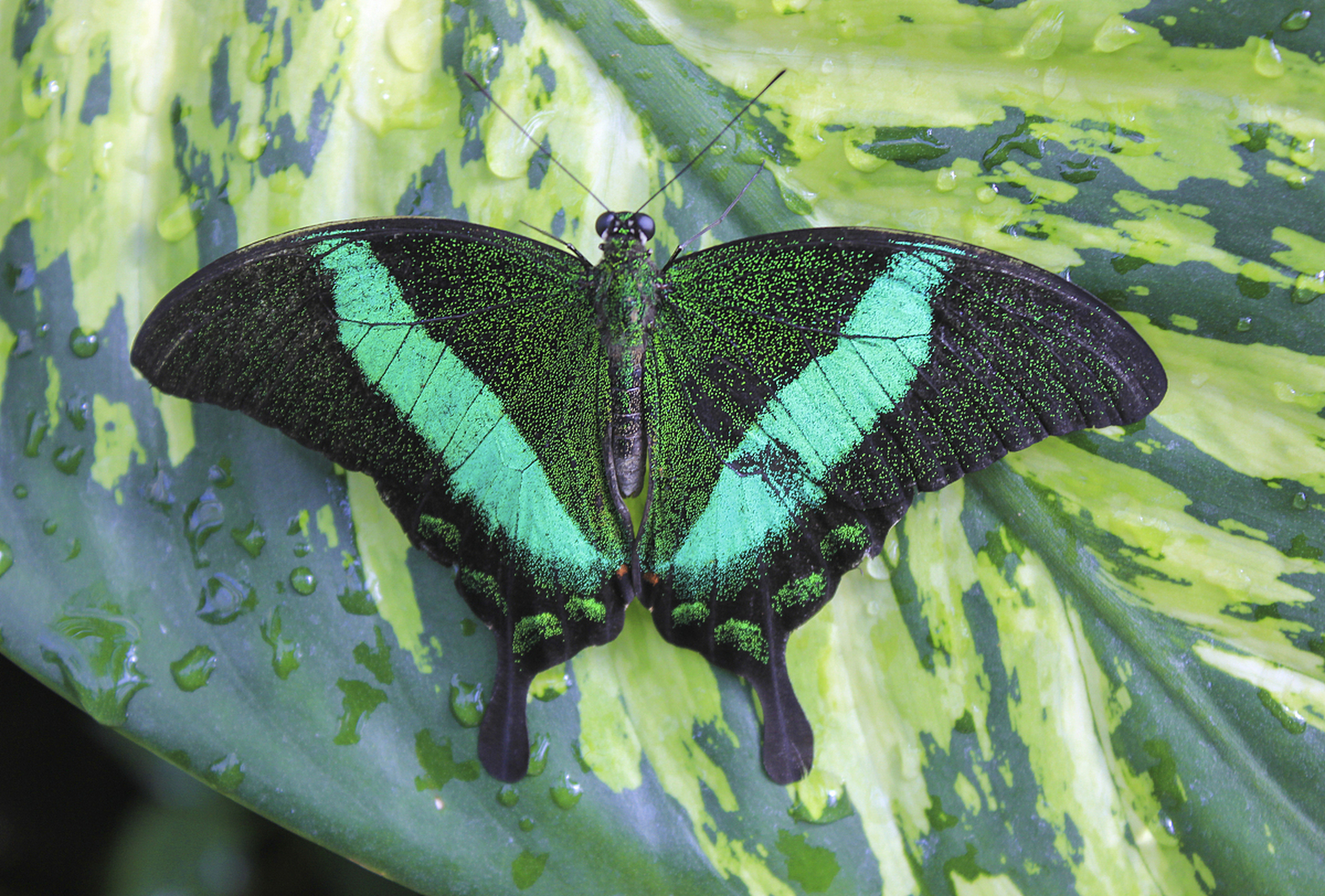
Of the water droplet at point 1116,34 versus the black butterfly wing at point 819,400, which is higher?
the water droplet at point 1116,34

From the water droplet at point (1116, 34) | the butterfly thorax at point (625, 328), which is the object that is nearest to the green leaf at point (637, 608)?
the water droplet at point (1116, 34)

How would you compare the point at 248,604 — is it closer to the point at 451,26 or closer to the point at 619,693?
the point at 619,693

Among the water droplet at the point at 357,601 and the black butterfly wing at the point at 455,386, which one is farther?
the water droplet at the point at 357,601

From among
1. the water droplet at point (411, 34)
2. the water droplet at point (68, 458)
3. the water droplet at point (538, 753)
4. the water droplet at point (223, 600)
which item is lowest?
the water droplet at point (538, 753)

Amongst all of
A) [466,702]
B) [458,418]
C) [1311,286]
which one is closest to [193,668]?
[466,702]

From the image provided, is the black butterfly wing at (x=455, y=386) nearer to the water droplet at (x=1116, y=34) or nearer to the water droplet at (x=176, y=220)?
the water droplet at (x=176, y=220)

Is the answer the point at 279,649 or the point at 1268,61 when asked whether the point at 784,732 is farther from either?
the point at 1268,61
